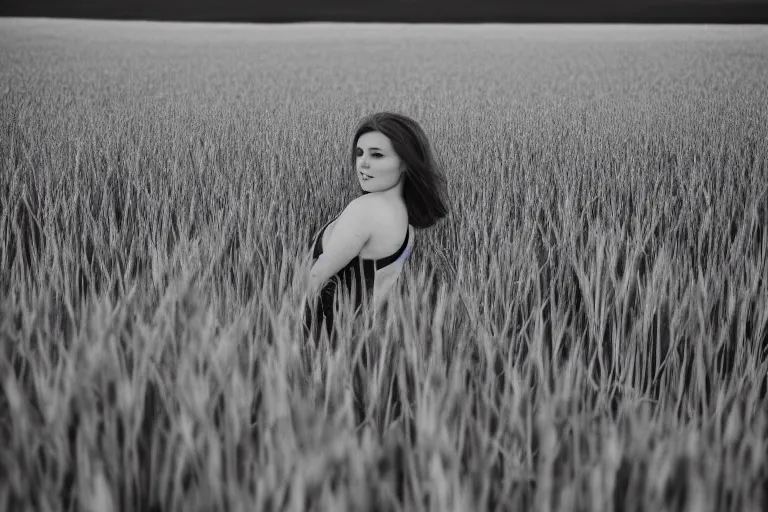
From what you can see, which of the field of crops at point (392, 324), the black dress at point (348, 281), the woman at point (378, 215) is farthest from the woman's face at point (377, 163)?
the field of crops at point (392, 324)

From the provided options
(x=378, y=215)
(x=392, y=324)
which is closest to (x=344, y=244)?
(x=378, y=215)

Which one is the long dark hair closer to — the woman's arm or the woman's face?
the woman's face

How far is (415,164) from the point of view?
1146mm

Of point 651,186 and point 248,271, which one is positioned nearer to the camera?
point 248,271

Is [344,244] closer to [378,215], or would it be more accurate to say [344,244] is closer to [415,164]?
[378,215]

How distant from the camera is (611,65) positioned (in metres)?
9.29

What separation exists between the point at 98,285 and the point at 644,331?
115 centimetres

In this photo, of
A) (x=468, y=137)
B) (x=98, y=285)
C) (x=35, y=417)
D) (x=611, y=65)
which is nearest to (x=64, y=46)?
(x=611, y=65)

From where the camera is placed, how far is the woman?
108cm

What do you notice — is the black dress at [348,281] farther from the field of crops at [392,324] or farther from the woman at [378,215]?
the field of crops at [392,324]

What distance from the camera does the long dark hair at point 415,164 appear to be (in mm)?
1127

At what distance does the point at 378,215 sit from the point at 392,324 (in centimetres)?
22

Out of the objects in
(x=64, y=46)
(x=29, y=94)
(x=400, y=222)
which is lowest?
(x=400, y=222)

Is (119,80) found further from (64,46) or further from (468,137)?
(64,46)
